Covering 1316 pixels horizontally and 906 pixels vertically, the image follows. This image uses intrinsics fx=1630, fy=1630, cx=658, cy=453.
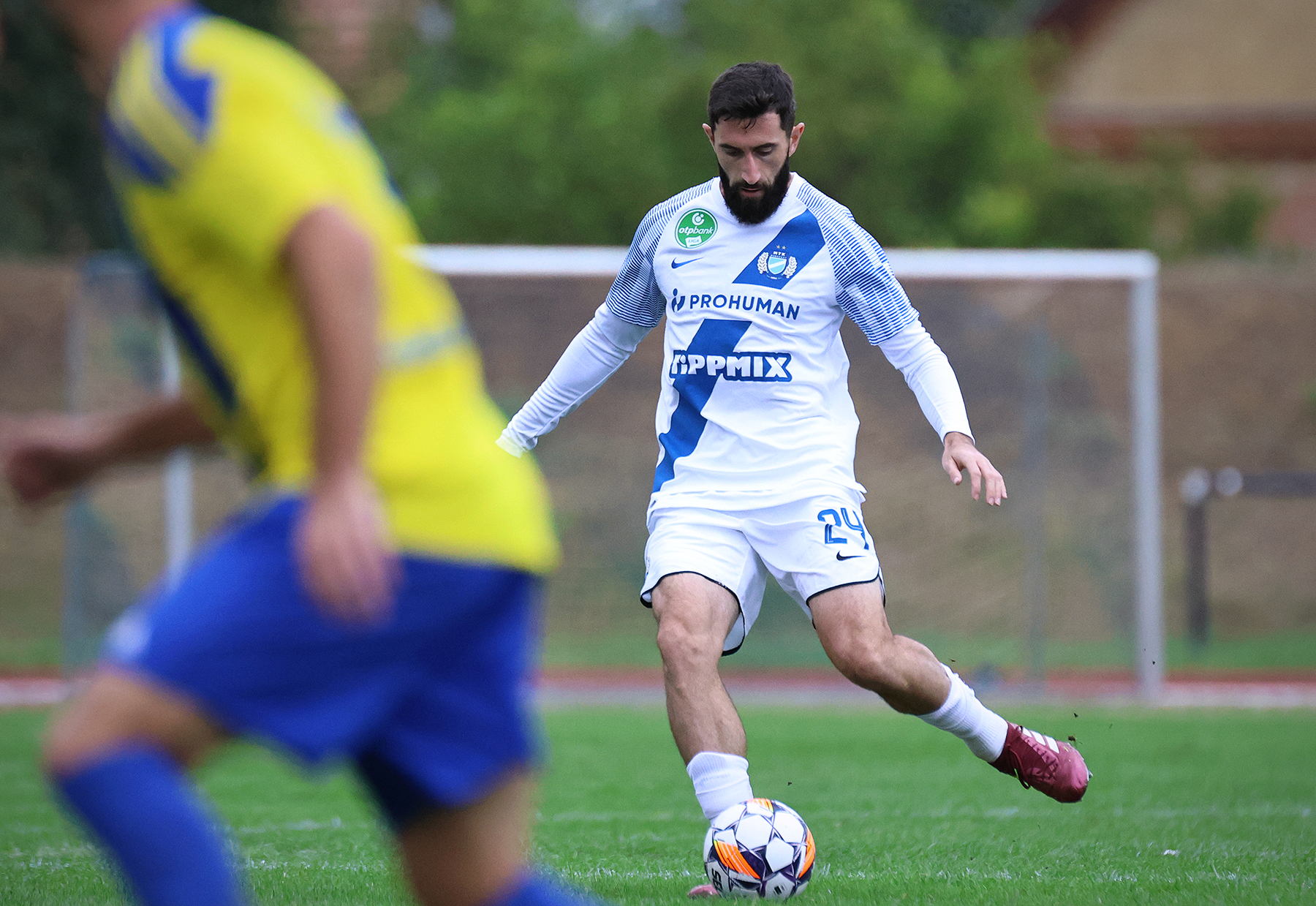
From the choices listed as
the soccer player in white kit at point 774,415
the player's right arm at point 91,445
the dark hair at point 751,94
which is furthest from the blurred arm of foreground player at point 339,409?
the dark hair at point 751,94

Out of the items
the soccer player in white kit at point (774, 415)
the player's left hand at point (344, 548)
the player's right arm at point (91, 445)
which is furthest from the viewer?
the soccer player in white kit at point (774, 415)

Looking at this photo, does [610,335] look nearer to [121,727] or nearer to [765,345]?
[765,345]

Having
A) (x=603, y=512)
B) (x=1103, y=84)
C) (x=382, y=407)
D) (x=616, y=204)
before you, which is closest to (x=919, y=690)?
(x=382, y=407)

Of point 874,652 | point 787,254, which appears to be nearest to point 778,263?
point 787,254

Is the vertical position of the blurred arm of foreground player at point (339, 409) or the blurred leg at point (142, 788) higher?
the blurred arm of foreground player at point (339, 409)

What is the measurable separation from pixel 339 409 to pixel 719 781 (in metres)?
2.75

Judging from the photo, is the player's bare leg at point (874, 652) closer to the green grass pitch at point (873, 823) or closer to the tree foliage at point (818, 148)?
the green grass pitch at point (873, 823)

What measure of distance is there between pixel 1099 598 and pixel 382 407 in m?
11.8

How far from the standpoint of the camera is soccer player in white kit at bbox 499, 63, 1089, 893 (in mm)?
4840

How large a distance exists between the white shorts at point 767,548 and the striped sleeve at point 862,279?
1.85 ft

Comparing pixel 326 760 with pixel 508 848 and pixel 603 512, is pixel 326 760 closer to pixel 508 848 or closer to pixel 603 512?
pixel 508 848

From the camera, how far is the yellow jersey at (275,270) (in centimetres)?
217

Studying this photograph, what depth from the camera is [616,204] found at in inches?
784

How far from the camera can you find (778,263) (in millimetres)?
5059
